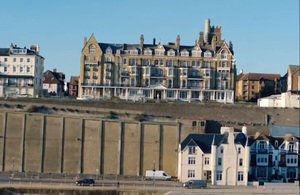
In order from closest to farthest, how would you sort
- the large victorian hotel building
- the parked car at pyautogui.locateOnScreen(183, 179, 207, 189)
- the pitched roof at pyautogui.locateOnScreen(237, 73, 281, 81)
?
the parked car at pyautogui.locateOnScreen(183, 179, 207, 189) → the large victorian hotel building → the pitched roof at pyautogui.locateOnScreen(237, 73, 281, 81)

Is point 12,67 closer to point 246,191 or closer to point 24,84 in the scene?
point 24,84

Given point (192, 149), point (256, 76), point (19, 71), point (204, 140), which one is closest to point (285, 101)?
point (204, 140)

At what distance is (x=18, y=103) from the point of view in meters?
58.3

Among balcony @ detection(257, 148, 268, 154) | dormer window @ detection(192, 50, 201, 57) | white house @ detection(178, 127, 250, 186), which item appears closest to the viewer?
white house @ detection(178, 127, 250, 186)

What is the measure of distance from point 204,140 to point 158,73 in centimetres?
2201

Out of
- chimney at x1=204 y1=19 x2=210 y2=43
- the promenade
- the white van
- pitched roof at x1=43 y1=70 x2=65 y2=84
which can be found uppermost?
chimney at x1=204 y1=19 x2=210 y2=43

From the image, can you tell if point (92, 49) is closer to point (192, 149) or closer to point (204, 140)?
point (204, 140)

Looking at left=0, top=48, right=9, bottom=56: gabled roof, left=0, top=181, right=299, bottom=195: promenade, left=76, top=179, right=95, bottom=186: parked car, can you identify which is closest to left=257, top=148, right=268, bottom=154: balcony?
left=0, top=181, right=299, bottom=195: promenade

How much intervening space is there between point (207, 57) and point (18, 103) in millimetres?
23100

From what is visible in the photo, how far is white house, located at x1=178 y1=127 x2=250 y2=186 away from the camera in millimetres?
48844

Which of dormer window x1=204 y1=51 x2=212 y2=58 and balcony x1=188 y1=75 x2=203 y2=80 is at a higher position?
dormer window x1=204 y1=51 x2=212 y2=58

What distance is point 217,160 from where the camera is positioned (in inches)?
1928

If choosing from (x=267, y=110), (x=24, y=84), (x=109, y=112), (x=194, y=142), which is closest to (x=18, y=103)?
(x=109, y=112)

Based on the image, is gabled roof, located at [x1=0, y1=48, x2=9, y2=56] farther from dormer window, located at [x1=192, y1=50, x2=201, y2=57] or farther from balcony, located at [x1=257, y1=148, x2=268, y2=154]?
balcony, located at [x1=257, y1=148, x2=268, y2=154]
